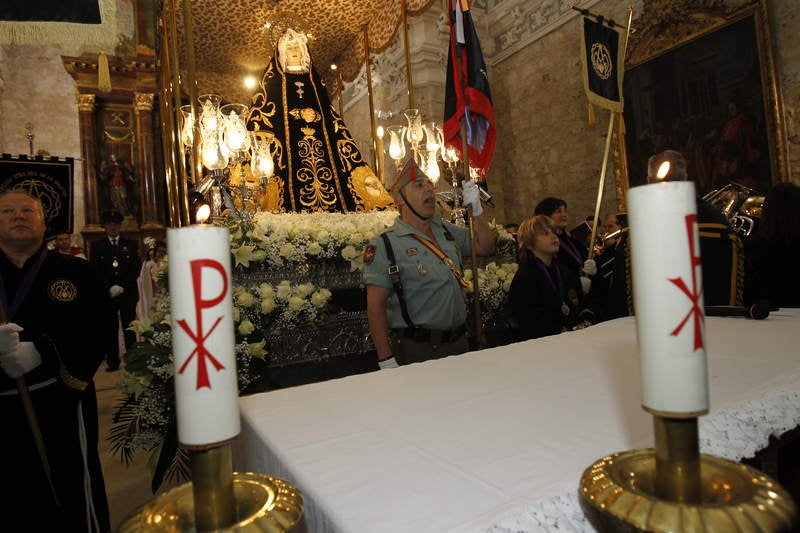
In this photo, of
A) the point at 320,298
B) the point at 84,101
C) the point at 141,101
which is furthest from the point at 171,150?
the point at 84,101

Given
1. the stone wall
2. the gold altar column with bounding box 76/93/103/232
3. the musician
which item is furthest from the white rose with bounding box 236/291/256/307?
the stone wall

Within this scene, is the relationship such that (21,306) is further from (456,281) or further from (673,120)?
(673,120)

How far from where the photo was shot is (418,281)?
9.16 ft

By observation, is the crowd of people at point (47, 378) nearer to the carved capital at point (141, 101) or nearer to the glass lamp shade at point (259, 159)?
the glass lamp shade at point (259, 159)

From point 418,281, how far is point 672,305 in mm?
2309

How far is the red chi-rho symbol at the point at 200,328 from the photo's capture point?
1.71 ft

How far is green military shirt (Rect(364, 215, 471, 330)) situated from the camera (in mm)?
2783

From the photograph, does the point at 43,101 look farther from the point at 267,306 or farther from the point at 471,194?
the point at 471,194

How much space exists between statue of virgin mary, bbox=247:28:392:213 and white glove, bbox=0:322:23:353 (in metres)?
3.31

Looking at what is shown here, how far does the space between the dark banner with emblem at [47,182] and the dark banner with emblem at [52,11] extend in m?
1.28

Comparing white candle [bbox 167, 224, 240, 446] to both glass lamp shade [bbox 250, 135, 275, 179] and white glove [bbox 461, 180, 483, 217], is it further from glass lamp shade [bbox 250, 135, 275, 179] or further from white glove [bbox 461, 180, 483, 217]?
glass lamp shade [bbox 250, 135, 275, 179]

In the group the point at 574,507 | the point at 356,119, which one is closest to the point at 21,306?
the point at 574,507

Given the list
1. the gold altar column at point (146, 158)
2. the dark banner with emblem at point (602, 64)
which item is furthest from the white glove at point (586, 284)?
the gold altar column at point (146, 158)

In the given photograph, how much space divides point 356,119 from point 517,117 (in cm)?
406
